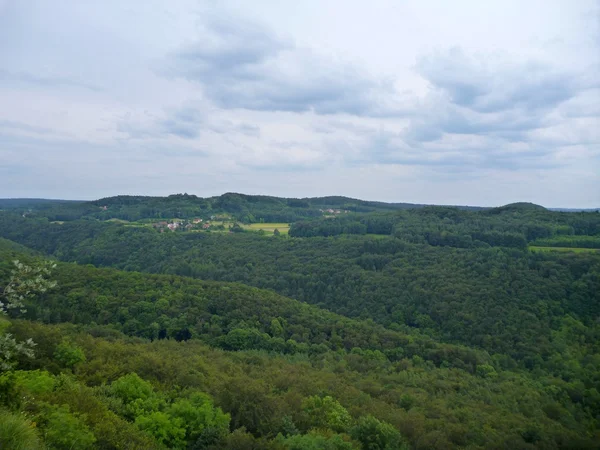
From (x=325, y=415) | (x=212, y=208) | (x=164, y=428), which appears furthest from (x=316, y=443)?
(x=212, y=208)

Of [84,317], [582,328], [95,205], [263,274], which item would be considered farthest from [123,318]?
[95,205]

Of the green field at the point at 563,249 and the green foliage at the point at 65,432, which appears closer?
the green foliage at the point at 65,432

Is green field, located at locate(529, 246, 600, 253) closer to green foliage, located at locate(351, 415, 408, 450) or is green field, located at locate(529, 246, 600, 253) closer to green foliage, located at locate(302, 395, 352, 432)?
green foliage, located at locate(302, 395, 352, 432)

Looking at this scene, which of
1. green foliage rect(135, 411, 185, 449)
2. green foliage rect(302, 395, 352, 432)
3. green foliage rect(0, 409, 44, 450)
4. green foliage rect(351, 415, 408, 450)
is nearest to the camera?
green foliage rect(0, 409, 44, 450)

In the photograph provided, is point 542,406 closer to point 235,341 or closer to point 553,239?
point 235,341

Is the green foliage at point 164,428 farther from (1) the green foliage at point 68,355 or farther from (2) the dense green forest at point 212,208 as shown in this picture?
(2) the dense green forest at point 212,208

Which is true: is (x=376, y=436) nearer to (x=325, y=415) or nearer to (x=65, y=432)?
(x=325, y=415)

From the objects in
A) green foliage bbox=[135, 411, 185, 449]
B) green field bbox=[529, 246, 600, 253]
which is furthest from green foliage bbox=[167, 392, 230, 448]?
green field bbox=[529, 246, 600, 253]

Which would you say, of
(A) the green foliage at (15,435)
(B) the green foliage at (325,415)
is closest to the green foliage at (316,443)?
(B) the green foliage at (325,415)
